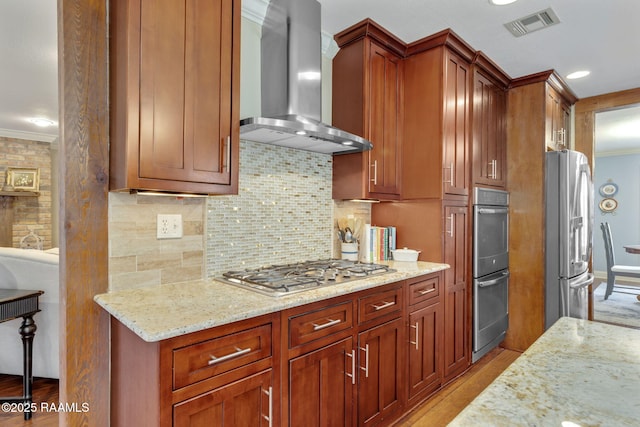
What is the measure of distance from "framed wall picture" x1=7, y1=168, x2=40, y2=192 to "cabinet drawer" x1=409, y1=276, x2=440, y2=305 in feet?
22.1

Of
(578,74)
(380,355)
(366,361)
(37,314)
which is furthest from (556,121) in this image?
(37,314)

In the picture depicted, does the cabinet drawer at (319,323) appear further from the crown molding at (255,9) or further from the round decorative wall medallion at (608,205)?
the round decorative wall medallion at (608,205)

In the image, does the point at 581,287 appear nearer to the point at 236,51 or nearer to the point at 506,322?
the point at 506,322

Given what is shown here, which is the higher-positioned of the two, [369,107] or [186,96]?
[369,107]

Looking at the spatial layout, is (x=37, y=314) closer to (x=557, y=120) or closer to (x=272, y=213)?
(x=272, y=213)

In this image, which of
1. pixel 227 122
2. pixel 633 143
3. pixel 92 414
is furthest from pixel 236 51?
pixel 633 143

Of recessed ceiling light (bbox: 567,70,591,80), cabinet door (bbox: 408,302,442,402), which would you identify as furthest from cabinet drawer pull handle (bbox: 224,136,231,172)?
recessed ceiling light (bbox: 567,70,591,80)

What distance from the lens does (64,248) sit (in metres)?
1.48

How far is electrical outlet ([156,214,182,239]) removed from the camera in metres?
1.76

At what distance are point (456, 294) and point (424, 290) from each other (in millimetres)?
511

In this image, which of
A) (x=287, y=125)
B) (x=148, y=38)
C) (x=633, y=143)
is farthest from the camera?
(x=633, y=143)

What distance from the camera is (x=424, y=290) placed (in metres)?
2.37

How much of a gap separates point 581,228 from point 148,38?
149 inches

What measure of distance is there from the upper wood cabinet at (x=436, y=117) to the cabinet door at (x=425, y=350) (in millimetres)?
861
